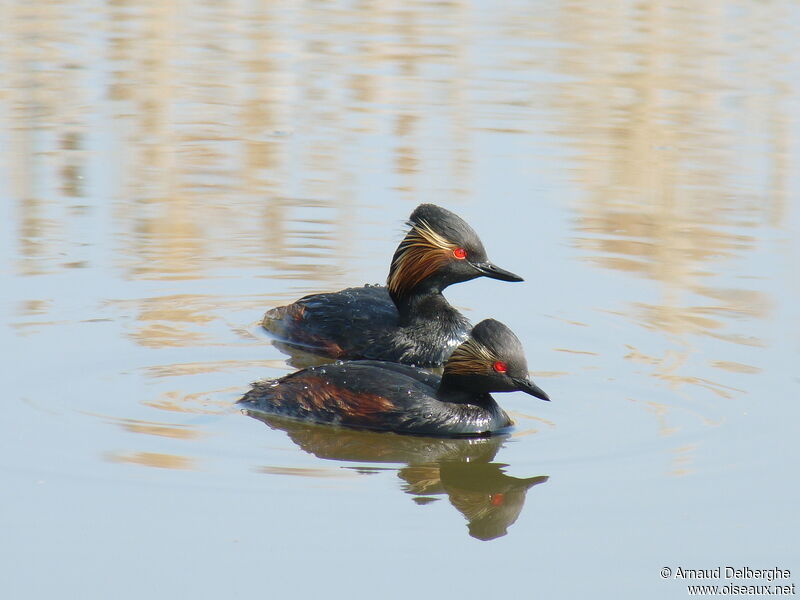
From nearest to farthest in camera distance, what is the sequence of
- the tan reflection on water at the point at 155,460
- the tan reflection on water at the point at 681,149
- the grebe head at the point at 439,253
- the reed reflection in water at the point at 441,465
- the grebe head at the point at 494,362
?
the reed reflection in water at the point at 441,465
the tan reflection on water at the point at 155,460
the grebe head at the point at 494,362
the grebe head at the point at 439,253
the tan reflection on water at the point at 681,149

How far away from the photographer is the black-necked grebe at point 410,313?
9.08 metres

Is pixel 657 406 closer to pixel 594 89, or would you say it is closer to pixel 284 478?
pixel 284 478

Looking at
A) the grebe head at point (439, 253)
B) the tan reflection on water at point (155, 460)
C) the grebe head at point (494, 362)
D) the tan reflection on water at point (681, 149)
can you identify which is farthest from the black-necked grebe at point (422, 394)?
the grebe head at point (439, 253)

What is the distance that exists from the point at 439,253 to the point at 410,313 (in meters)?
0.46

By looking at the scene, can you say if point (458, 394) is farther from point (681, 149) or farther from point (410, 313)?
point (681, 149)

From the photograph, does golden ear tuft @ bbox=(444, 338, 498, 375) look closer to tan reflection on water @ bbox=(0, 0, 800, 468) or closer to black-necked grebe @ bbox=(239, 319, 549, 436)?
black-necked grebe @ bbox=(239, 319, 549, 436)

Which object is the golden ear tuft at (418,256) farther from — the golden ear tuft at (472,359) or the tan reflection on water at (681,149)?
the golden ear tuft at (472,359)

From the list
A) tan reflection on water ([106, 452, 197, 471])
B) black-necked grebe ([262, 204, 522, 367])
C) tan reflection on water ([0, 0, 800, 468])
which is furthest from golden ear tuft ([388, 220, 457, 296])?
tan reflection on water ([106, 452, 197, 471])

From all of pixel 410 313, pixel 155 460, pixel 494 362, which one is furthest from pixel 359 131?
pixel 155 460

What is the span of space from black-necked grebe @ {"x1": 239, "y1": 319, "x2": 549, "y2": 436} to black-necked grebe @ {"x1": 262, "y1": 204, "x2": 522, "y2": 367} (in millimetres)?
1622

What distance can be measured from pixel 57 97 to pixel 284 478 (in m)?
9.46

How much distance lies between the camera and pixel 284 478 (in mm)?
6348

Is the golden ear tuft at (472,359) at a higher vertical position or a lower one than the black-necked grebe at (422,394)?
higher

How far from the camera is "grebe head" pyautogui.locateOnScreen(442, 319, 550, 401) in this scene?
7.21 m
